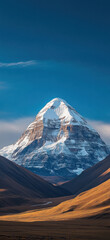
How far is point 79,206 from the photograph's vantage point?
512 ft

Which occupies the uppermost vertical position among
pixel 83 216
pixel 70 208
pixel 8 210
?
pixel 8 210

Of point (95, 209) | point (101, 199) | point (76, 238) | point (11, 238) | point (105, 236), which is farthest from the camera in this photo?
point (101, 199)

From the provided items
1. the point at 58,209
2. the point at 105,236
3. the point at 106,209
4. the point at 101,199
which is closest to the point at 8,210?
the point at 58,209

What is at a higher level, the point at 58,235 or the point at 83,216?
the point at 83,216

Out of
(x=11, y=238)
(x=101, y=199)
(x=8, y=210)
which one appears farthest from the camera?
(x=8, y=210)

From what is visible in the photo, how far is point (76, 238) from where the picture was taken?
64.9 meters

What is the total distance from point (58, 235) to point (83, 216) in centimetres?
5807

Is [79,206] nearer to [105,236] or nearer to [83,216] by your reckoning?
[83,216]

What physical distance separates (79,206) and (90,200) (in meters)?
8.61

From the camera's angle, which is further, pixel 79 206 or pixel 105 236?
pixel 79 206

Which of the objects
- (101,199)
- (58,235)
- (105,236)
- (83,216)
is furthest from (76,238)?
(101,199)

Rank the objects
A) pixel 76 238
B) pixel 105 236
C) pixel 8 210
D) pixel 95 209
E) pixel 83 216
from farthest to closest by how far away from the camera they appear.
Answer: pixel 8 210 → pixel 95 209 → pixel 83 216 → pixel 105 236 → pixel 76 238

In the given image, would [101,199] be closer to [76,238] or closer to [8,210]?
[8,210]

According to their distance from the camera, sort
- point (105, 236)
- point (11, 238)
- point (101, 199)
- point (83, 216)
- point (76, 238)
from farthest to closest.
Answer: point (101, 199) < point (83, 216) < point (105, 236) < point (76, 238) < point (11, 238)
